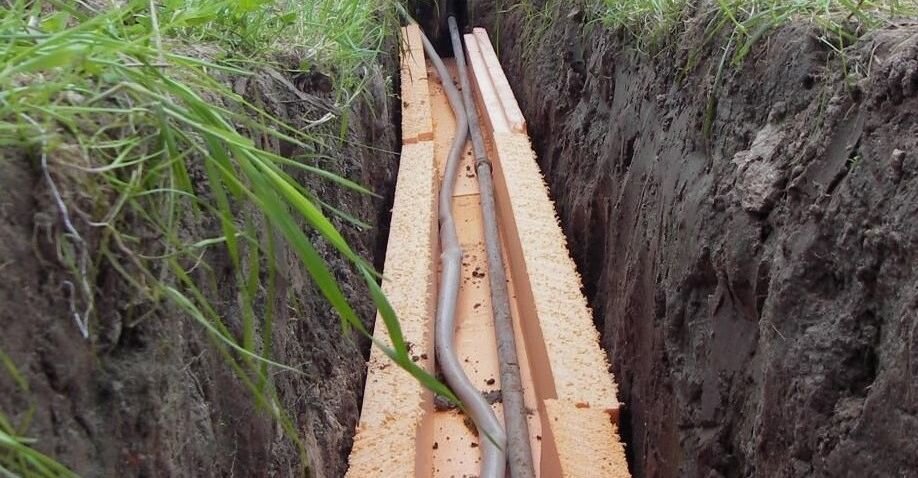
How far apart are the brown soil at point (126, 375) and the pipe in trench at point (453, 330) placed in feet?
1.14

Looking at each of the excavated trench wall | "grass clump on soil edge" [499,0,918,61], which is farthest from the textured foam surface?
"grass clump on soil edge" [499,0,918,61]

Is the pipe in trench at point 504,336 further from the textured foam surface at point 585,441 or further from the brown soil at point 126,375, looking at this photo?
the brown soil at point 126,375

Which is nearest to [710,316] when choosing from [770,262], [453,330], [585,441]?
[770,262]

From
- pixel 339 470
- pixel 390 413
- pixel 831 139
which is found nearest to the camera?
pixel 831 139

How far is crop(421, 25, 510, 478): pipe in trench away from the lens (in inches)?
80.7

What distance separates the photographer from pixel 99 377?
2.79 feet

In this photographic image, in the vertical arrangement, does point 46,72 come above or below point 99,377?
above

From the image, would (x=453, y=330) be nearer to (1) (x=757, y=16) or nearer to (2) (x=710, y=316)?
(2) (x=710, y=316)

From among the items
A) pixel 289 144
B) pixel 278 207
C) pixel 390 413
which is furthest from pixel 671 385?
pixel 278 207

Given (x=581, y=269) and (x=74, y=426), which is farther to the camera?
(x=581, y=269)

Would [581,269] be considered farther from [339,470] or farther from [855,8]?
[855,8]

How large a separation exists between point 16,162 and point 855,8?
1.21 m

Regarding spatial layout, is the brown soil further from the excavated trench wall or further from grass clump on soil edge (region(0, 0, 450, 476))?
the excavated trench wall

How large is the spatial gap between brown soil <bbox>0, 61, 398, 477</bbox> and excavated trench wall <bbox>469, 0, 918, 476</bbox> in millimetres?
784
